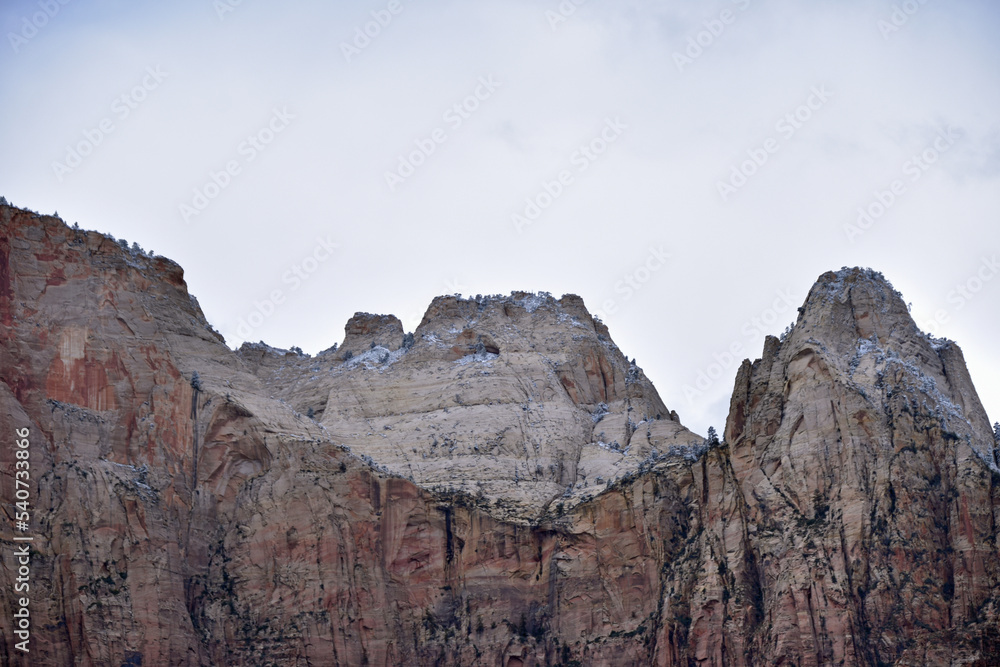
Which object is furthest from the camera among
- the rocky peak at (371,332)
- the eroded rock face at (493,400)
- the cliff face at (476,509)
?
the rocky peak at (371,332)

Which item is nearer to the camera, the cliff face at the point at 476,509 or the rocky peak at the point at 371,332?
the cliff face at the point at 476,509

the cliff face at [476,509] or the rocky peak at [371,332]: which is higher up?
the rocky peak at [371,332]

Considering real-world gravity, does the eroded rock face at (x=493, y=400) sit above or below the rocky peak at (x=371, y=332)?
below

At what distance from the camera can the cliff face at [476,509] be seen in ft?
351

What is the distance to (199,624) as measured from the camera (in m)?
116

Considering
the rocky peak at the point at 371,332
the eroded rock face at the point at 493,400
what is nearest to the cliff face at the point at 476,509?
the eroded rock face at the point at 493,400

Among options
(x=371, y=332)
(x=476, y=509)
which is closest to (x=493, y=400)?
(x=476, y=509)

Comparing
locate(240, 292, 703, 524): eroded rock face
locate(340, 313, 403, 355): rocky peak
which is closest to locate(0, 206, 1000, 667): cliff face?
locate(240, 292, 703, 524): eroded rock face

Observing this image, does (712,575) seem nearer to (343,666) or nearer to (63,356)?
(343,666)

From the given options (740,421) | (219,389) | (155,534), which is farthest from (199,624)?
(740,421)

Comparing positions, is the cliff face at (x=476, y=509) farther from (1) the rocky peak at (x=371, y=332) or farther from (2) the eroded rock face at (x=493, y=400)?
(1) the rocky peak at (x=371, y=332)

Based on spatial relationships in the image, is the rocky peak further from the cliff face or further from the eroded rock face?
the cliff face

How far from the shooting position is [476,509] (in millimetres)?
121500

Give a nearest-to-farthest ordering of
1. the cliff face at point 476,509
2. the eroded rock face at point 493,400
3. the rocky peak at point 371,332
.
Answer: the cliff face at point 476,509
the eroded rock face at point 493,400
the rocky peak at point 371,332
